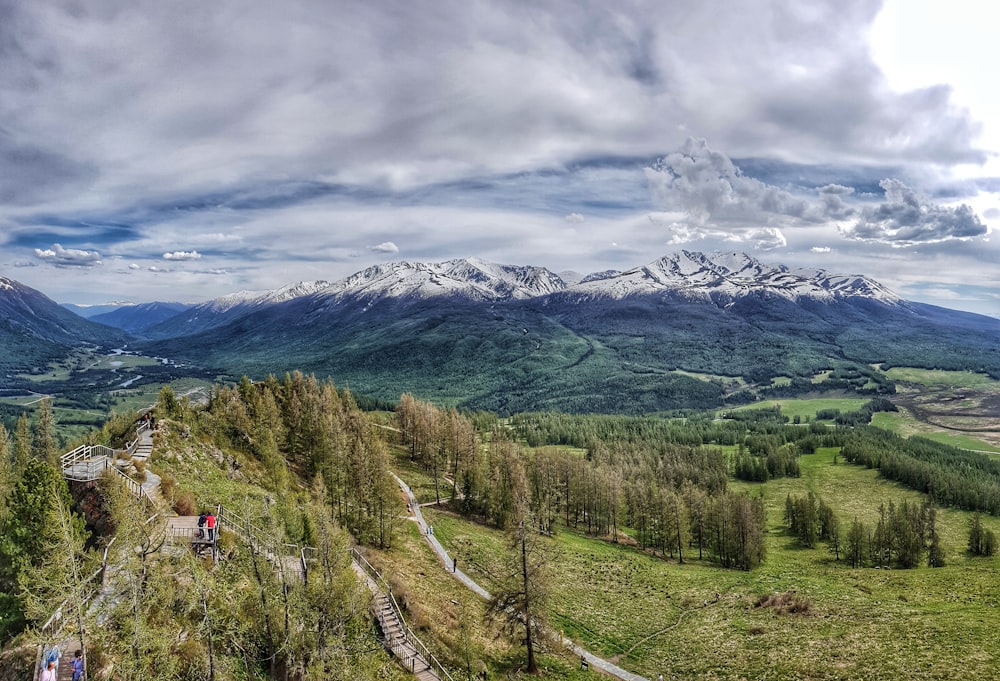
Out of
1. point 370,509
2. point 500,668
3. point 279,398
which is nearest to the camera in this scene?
point 500,668

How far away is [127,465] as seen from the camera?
154 ft

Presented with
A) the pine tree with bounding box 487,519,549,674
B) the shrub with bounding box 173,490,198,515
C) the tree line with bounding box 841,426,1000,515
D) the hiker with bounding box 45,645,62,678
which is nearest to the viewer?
the hiker with bounding box 45,645,62,678

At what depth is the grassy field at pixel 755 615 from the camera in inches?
1818

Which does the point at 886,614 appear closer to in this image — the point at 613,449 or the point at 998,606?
the point at 998,606

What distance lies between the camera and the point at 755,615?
200ft

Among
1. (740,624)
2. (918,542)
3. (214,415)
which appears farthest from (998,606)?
(214,415)

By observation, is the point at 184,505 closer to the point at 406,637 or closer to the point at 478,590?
the point at 406,637

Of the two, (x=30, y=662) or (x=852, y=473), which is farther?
(x=852, y=473)

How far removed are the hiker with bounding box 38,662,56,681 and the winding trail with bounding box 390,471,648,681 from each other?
4202 centimetres

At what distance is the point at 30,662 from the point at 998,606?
88466 millimetres

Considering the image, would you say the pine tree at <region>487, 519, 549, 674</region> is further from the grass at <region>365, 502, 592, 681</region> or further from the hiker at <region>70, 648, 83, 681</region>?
the hiker at <region>70, 648, 83, 681</region>

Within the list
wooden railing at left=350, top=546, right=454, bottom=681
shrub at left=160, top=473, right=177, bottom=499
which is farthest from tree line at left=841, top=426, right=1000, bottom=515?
shrub at left=160, top=473, right=177, bottom=499

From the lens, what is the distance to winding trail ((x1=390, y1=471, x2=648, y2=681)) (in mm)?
48875

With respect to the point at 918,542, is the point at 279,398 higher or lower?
higher
